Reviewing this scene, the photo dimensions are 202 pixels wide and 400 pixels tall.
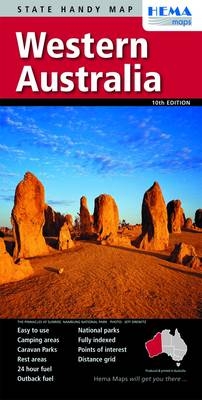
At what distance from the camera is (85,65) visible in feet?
33.0

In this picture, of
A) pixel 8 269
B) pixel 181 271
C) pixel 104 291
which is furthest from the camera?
pixel 181 271

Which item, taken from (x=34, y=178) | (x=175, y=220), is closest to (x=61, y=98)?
(x=34, y=178)

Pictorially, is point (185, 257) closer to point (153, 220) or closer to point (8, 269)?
point (153, 220)

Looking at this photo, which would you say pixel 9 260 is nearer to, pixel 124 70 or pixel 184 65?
pixel 124 70

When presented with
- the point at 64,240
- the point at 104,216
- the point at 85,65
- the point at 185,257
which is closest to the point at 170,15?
the point at 85,65

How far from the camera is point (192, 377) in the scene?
9.98 meters

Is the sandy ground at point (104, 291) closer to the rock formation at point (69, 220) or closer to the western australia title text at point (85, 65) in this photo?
the western australia title text at point (85, 65)

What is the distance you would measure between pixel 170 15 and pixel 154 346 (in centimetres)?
995

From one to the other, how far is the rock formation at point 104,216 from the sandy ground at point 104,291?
9989mm

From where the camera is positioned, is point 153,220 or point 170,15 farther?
point 153,220

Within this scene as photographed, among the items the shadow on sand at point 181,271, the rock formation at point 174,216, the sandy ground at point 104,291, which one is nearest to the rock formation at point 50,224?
the sandy ground at point 104,291

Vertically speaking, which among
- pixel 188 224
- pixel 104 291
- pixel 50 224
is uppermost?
pixel 50 224

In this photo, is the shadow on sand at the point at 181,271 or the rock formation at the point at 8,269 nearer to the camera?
the rock formation at the point at 8,269

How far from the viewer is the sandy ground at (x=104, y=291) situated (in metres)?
11.0
